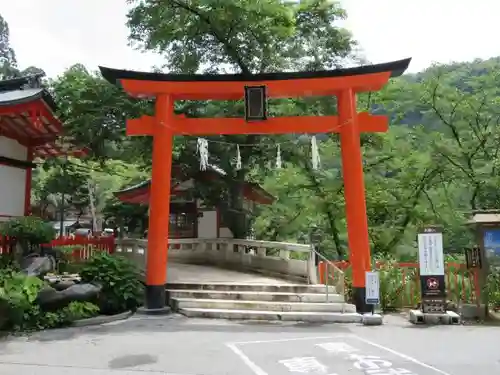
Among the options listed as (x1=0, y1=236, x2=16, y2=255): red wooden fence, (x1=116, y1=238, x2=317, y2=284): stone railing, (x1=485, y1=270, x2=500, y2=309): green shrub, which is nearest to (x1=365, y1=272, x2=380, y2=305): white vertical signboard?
(x1=116, y1=238, x2=317, y2=284): stone railing

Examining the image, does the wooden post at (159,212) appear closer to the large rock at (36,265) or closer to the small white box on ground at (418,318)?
the large rock at (36,265)

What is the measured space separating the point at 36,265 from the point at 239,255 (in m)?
7.41

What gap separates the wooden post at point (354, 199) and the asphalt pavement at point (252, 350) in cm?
138

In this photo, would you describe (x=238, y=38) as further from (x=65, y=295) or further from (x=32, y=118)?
(x=65, y=295)

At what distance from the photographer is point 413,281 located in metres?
11.5

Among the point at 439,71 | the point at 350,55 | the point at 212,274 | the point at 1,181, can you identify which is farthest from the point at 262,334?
the point at 439,71

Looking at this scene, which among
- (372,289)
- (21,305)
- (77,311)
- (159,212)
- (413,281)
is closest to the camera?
(21,305)

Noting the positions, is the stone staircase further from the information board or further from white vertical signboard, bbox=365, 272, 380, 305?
the information board

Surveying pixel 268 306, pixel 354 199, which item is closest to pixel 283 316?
pixel 268 306

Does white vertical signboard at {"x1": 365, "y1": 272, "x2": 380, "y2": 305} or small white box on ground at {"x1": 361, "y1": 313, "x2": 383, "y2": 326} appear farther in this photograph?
white vertical signboard at {"x1": 365, "y1": 272, "x2": 380, "y2": 305}

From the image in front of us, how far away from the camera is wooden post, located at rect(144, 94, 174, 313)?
11.2 m

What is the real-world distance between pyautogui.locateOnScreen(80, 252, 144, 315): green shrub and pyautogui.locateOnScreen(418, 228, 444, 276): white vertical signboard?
23.2 feet

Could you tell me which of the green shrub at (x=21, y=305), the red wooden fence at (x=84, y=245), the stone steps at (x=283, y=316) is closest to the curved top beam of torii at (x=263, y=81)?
the green shrub at (x=21, y=305)

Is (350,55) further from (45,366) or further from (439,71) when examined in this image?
(45,366)
